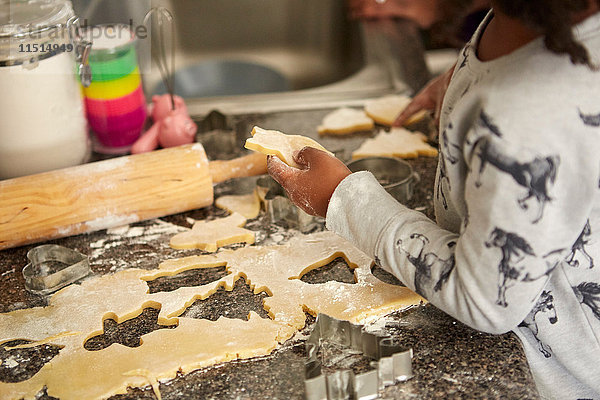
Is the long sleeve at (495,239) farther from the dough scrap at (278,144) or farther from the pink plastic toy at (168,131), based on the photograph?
the pink plastic toy at (168,131)

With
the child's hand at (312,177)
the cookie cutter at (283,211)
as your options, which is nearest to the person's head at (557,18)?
the child's hand at (312,177)

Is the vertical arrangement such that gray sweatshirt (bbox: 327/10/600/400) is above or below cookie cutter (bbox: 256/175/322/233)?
above

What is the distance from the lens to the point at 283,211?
38.4 inches

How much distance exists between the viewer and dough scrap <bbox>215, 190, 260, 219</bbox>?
1.00 m

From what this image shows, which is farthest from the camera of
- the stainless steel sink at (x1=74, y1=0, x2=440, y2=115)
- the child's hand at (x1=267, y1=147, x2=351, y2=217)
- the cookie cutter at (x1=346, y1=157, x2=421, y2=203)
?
the stainless steel sink at (x1=74, y1=0, x2=440, y2=115)

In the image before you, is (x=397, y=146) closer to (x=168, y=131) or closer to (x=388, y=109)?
(x=388, y=109)

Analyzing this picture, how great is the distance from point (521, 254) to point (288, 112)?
0.74 metres

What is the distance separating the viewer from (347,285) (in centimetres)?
83

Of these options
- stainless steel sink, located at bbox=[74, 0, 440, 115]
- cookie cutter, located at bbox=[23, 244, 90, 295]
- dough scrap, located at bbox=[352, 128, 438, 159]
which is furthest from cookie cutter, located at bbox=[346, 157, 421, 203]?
stainless steel sink, located at bbox=[74, 0, 440, 115]

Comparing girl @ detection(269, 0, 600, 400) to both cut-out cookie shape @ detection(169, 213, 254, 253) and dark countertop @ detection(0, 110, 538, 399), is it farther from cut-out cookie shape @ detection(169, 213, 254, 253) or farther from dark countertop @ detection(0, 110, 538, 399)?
cut-out cookie shape @ detection(169, 213, 254, 253)

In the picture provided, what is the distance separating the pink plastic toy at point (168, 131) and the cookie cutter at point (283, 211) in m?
0.18

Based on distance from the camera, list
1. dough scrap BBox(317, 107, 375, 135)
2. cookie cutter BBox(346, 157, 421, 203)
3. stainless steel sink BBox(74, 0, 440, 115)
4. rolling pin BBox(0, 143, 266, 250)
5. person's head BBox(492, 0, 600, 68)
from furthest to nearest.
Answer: stainless steel sink BBox(74, 0, 440, 115) < dough scrap BBox(317, 107, 375, 135) < cookie cutter BBox(346, 157, 421, 203) < rolling pin BBox(0, 143, 266, 250) < person's head BBox(492, 0, 600, 68)

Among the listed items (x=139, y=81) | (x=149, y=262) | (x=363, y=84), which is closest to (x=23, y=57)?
(x=139, y=81)

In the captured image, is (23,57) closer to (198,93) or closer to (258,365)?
(258,365)
